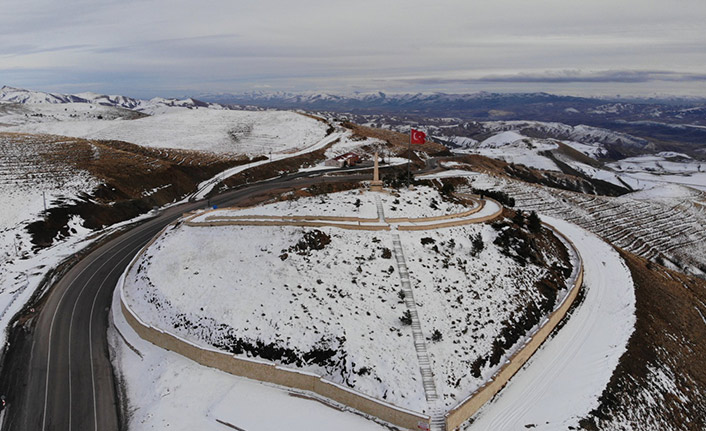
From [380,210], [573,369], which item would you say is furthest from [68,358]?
[573,369]

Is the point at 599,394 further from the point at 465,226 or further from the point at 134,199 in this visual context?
the point at 134,199

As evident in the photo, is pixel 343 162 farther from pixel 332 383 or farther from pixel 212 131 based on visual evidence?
pixel 332 383

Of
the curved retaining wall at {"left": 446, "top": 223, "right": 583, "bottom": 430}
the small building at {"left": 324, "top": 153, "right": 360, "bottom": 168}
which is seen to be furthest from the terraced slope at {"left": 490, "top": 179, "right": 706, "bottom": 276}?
the curved retaining wall at {"left": 446, "top": 223, "right": 583, "bottom": 430}

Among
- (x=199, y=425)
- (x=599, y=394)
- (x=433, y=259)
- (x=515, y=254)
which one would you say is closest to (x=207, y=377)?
(x=199, y=425)

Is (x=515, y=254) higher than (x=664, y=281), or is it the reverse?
(x=515, y=254)

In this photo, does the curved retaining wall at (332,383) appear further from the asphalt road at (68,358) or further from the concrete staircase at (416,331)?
the asphalt road at (68,358)

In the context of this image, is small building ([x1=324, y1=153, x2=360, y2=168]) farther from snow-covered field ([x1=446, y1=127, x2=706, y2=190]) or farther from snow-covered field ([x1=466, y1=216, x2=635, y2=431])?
snow-covered field ([x1=446, y1=127, x2=706, y2=190])

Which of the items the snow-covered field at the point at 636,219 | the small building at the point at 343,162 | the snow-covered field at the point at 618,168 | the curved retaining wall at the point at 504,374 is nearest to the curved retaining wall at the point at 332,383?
the curved retaining wall at the point at 504,374
